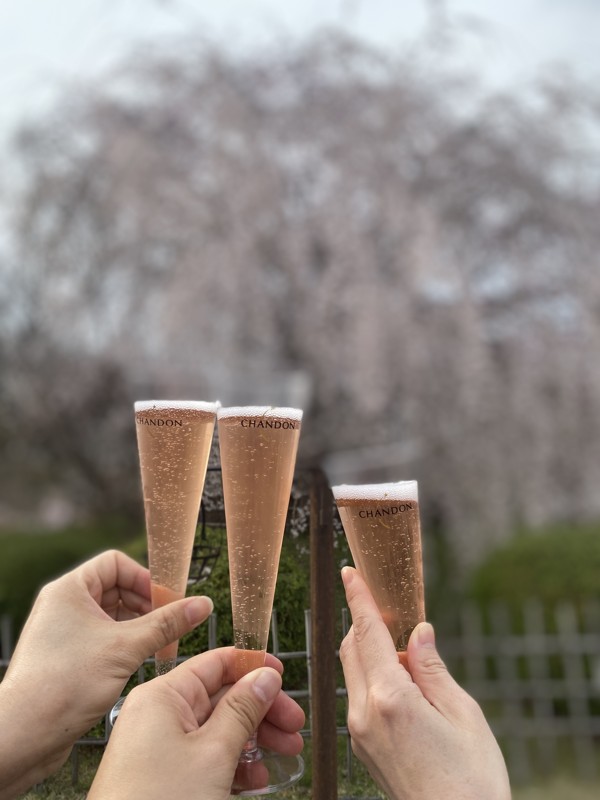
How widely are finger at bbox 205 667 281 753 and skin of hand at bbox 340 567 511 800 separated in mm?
103

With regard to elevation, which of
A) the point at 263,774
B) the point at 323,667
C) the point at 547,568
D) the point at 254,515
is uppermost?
the point at 254,515

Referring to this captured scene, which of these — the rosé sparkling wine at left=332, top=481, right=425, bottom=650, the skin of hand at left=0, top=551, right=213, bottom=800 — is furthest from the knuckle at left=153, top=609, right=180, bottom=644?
the rosé sparkling wine at left=332, top=481, right=425, bottom=650

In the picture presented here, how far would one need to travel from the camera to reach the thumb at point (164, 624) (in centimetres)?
119

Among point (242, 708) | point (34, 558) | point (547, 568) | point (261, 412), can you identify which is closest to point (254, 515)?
point (261, 412)

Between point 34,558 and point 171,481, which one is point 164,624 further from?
point 34,558

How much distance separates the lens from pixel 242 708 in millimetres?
1040

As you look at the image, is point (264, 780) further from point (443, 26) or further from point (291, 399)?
point (443, 26)

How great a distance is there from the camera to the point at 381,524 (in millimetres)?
1144

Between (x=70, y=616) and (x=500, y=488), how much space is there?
4827 mm

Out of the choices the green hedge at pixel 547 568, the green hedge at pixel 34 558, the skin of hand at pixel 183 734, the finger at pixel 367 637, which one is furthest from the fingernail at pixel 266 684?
the green hedge at pixel 547 568

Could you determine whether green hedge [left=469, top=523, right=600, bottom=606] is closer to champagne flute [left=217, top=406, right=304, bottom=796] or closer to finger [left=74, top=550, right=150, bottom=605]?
finger [left=74, top=550, right=150, bottom=605]

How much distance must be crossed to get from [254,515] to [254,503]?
0.05 feet

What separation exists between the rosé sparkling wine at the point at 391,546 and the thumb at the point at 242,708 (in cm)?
18

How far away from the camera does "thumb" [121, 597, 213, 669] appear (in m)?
1.19
